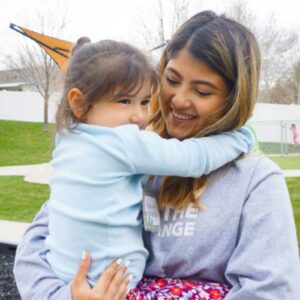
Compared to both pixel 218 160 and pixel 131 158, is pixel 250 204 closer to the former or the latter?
pixel 218 160

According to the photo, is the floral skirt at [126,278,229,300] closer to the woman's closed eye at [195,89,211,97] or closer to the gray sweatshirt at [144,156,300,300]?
the gray sweatshirt at [144,156,300,300]

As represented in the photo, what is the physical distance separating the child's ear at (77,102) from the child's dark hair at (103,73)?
0.01 m

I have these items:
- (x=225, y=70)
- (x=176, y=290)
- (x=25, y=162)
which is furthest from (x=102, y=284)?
(x=25, y=162)

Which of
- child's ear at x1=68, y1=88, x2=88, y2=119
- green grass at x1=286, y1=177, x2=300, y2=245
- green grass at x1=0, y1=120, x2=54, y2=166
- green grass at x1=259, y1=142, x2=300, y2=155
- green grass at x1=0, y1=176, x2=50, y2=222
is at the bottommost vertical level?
green grass at x1=0, y1=120, x2=54, y2=166

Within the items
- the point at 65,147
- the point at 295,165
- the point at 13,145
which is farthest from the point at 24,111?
the point at 65,147

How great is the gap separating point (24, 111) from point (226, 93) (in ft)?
Result: 94.6

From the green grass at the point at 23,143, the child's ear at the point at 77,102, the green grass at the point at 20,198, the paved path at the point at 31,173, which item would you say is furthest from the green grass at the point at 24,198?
the child's ear at the point at 77,102

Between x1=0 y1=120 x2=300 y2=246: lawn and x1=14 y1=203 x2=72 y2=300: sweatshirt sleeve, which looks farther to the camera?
x1=0 y1=120 x2=300 y2=246: lawn

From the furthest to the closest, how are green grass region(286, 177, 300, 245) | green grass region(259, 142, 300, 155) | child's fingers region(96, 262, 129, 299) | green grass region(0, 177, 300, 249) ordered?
1. green grass region(259, 142, 300, 155)
2. green grass region(0, 177, 300, 249)
3. green grass region(286, 177, 300, 245)
4. child's fingers region(96, 262, 129, 299)

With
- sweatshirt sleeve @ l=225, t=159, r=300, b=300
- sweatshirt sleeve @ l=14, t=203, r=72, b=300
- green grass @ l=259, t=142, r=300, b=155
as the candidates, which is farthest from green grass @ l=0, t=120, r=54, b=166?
sweatshirt sleeve @ l=225, t=159, r=300, b=300

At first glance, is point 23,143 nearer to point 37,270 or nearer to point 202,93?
point 37,270

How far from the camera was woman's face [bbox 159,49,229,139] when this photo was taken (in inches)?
65.3

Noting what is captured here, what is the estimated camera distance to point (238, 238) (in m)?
1.51

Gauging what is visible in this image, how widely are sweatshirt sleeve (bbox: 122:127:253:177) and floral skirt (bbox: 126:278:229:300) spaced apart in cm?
31
